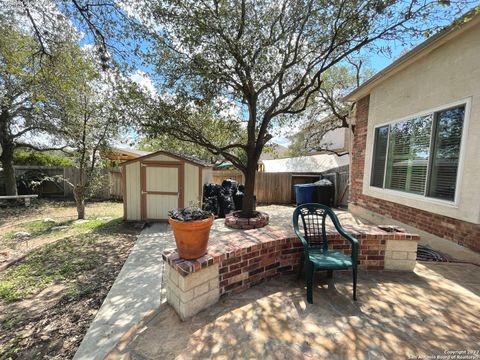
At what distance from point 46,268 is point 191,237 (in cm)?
370

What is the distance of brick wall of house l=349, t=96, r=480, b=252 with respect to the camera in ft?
11.5

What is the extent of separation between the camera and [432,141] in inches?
162

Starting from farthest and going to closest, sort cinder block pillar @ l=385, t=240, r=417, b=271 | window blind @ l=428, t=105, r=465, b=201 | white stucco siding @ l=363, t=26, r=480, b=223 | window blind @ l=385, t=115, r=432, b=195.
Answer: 1. window blind @ l=385, t=115, r=432, b=195
2. window blind @ l=428, t=105, r=465, b=201
3. white stucco siding @ l=363, t=26, r=480, b=223
4. cinder block pillar @ l=385, t=240, r=417, b=271

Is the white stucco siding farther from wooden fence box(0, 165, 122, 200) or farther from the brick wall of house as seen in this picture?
wooden fence box(0, 165, 122, 200)

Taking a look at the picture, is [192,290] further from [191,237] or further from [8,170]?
[8,170]

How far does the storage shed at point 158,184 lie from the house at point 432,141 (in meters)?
5.14

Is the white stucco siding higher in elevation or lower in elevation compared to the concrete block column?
higher

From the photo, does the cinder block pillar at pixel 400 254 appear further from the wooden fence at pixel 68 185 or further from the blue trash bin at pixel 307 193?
the wooden fence at pixel 68 185

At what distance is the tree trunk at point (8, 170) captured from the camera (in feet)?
32.7

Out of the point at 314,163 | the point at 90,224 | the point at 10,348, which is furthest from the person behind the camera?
the point at 314,163

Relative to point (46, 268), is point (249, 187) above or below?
above

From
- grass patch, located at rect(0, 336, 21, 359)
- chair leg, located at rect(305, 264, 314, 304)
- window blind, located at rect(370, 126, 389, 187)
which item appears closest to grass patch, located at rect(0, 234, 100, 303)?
grass patch, located at rect(0, 336, 21, 359)

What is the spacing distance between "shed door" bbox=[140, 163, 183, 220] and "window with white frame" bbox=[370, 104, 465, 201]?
226 inches

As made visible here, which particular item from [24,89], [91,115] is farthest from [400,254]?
[24,89]
